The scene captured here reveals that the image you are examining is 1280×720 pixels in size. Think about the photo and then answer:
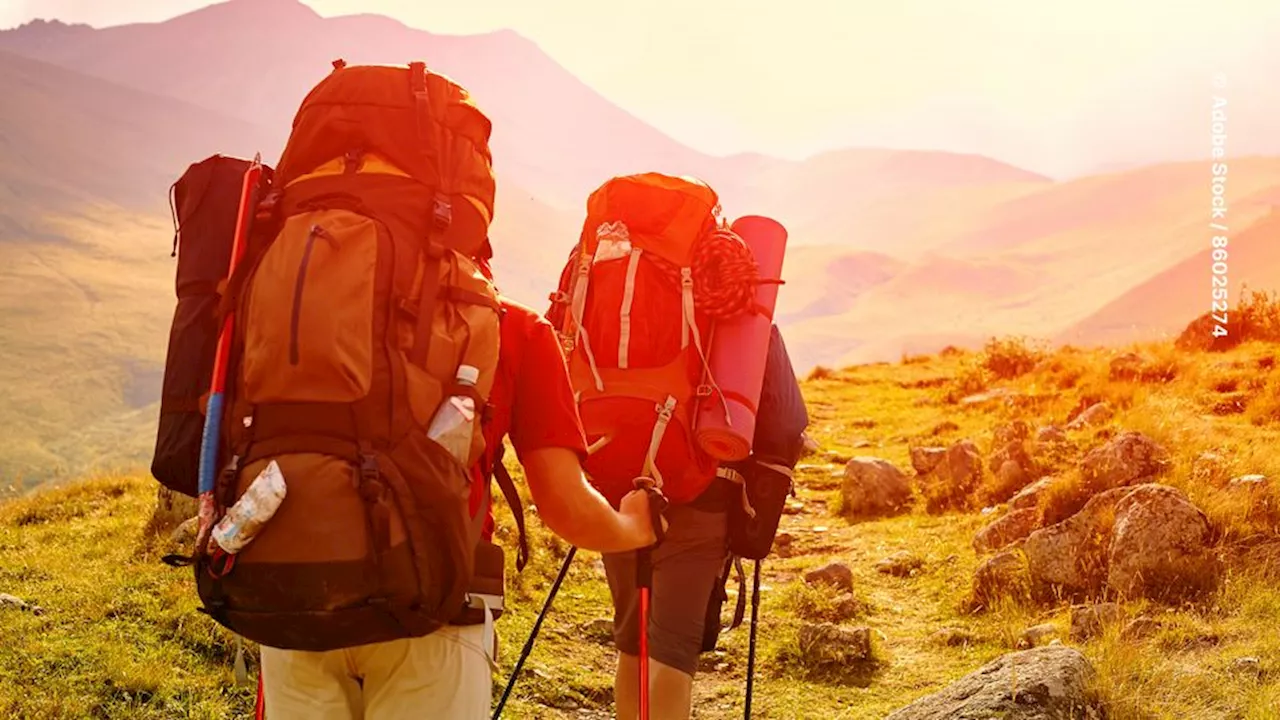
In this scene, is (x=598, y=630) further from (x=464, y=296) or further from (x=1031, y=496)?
(x=464, y=296)

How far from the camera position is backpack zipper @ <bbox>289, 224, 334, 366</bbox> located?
7.75 ft

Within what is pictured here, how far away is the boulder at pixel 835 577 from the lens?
8.36 m

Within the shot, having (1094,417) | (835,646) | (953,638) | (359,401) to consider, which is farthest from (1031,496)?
(359,401)

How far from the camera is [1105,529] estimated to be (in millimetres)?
7652

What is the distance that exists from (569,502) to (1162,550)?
18.7 feet

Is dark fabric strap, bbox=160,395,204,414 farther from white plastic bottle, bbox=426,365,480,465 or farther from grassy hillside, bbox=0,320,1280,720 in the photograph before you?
grassy hillside, bbox=0,320,1280,720

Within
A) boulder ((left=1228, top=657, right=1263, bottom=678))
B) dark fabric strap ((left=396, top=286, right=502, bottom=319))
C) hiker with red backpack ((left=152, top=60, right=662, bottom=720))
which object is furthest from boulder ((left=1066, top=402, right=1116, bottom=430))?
dark fabric strap ((left=396, top=286, right=502, bottom=319))

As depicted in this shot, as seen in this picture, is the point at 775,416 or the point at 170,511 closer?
the point at 775,416

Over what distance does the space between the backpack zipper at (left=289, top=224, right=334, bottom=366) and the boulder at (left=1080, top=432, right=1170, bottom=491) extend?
7.76 m

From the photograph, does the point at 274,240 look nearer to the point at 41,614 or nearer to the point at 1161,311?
the point at 41,614

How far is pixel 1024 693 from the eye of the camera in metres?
4.73

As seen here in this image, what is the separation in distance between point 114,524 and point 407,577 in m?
7.16

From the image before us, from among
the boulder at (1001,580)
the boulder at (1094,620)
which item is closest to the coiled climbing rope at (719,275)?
the boulder at (1094,620)

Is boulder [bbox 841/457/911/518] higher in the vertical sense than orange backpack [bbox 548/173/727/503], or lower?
lower
